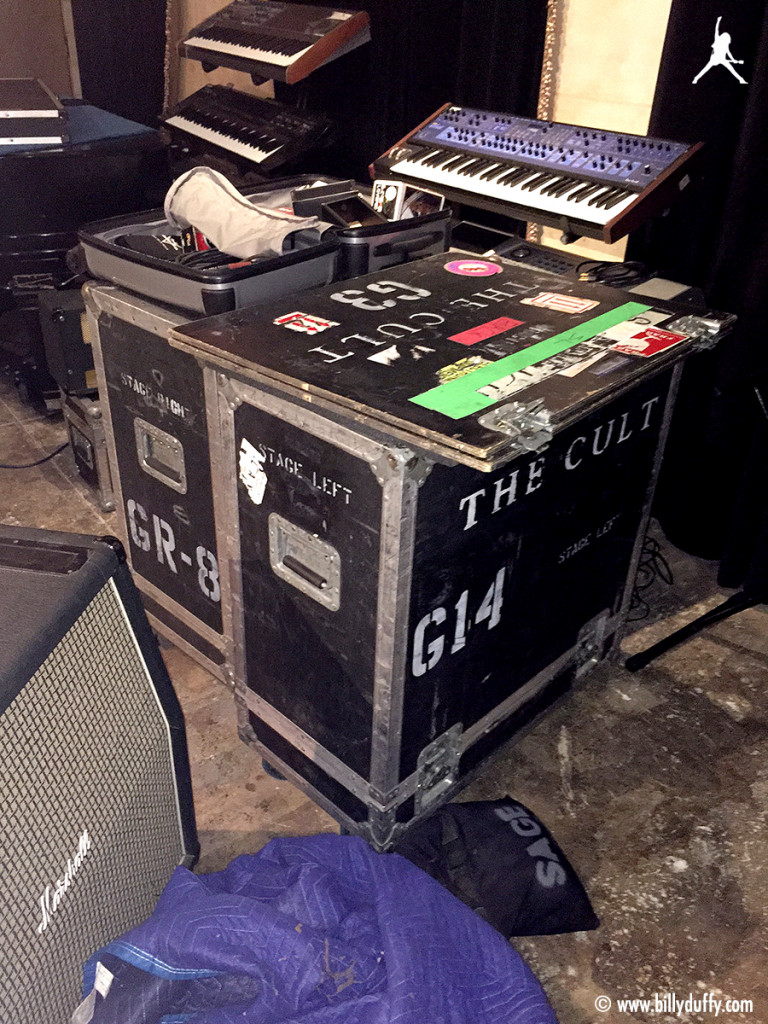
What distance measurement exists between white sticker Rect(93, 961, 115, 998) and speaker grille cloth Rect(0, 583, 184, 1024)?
0.9 inches

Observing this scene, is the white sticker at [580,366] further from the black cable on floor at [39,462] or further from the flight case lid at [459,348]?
the black cable on floor at [39,462]

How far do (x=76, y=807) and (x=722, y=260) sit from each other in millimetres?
2004

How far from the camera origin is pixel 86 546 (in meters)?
1.05

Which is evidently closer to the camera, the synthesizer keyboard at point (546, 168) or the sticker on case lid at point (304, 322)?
the sticker on case lid at point (304, 322)

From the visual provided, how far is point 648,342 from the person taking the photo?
4.71ft

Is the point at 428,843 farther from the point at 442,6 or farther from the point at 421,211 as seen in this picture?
the point at 442,6

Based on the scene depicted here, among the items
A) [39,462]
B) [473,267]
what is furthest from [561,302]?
[39,462]

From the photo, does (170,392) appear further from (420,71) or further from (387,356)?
(420,71)

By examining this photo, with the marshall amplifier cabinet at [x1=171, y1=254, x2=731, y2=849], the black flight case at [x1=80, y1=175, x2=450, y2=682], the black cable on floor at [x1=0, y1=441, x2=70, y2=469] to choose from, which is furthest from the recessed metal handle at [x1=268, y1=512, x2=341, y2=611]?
the black cable on floor at [x1=0, y1=441, x2=70, y2=469]

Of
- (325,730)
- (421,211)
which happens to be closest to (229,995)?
(325,730)

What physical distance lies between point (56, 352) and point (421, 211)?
46.6 inches

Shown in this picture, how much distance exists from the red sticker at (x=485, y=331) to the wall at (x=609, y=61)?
1259 mm

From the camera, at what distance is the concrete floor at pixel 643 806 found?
1.43 meters

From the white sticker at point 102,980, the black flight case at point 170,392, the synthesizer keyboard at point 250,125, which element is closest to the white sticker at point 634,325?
the black flight case at point 170,392
